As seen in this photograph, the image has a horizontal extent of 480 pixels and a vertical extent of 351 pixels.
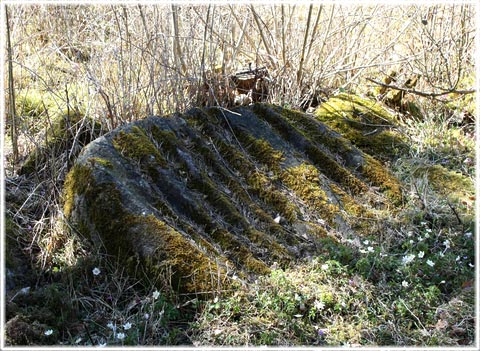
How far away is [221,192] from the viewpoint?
4207 millimetres

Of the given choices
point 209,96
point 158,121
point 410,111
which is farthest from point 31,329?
point 410,111

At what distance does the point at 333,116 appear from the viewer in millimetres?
5691

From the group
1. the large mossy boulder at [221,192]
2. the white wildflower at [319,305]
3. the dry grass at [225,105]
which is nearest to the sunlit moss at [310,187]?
the large mossy boulder at [221,192]

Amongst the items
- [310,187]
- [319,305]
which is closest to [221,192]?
[310,187]

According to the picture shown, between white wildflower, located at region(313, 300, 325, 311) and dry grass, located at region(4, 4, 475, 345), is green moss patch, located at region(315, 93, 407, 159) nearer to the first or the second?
dry grass, located at region(4, 4, 475, 345)

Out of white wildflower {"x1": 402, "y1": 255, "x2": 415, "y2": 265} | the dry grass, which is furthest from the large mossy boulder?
white wildflower {"x1": 402, "y1": 255, "x2": 415, "y2": 265}

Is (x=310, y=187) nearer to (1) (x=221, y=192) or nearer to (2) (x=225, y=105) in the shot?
(1) (x=221, y=192)

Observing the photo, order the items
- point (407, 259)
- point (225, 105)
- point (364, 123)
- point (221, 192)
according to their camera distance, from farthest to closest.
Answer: point (364, 123), point (225, 105), point (221, 192), point (407, 259)

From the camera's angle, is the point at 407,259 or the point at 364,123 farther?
the point at 364,123

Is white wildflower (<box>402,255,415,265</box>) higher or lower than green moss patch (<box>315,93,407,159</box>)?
lower

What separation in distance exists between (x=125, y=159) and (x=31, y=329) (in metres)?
1.41

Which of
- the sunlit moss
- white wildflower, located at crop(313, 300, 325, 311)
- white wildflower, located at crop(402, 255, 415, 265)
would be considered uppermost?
the sunlit moss

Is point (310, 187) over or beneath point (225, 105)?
beneath

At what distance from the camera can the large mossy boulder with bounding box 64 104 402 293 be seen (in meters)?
3.60
